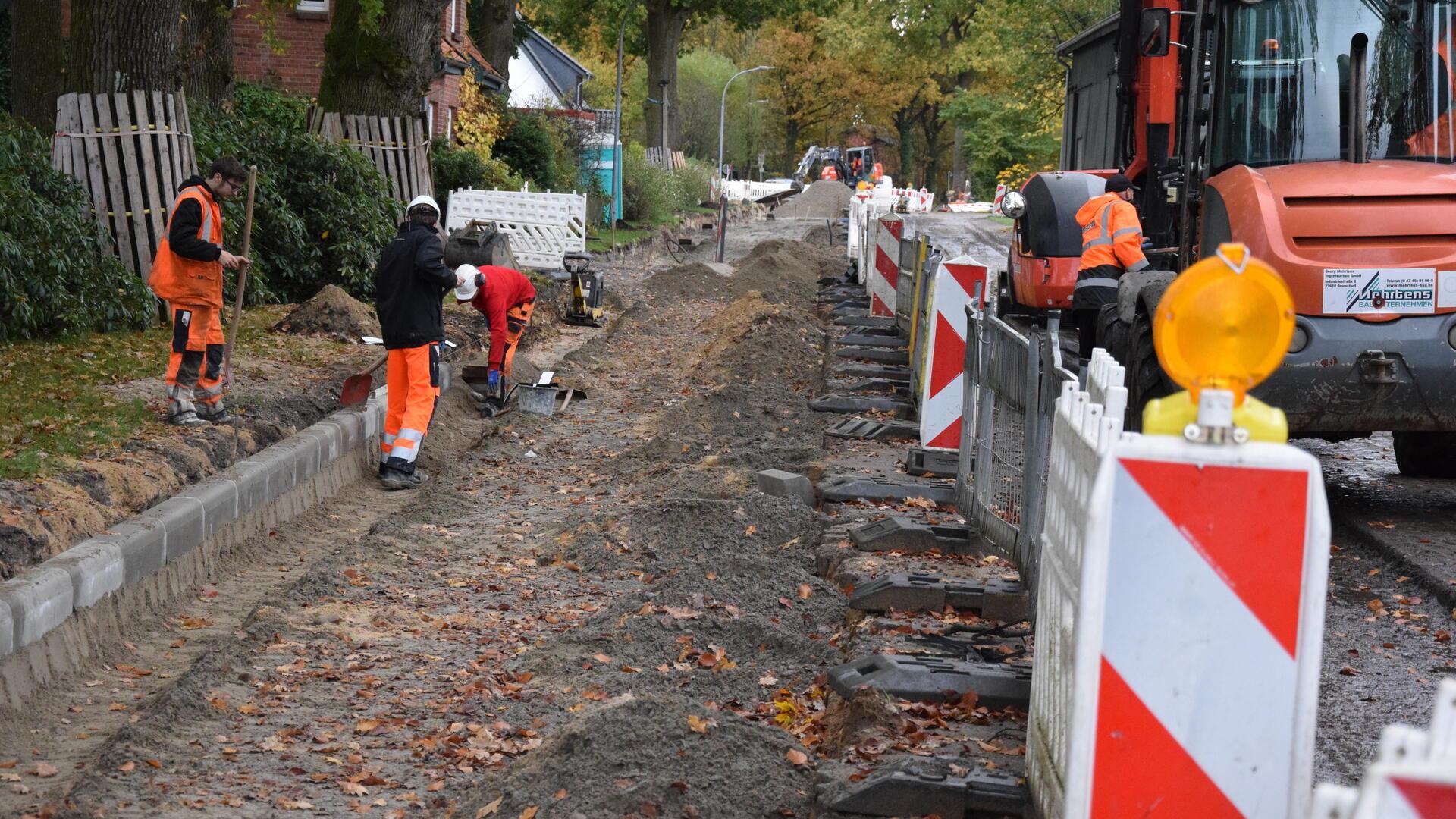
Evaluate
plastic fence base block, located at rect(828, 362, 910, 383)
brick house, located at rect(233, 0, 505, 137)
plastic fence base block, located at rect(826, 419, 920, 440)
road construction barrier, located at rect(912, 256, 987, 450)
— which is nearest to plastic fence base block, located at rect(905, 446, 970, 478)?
road construction barrier, located at rect(912, 256, 987, 450)

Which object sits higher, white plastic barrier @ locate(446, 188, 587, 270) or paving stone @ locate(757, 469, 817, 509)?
white plastic barrier @ locate(446, 188, 587, 270)

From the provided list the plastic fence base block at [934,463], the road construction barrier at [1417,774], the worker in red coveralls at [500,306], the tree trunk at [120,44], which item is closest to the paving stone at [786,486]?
the plastic fence base block at [934,463]

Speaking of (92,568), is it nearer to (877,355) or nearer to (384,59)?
(877,355)

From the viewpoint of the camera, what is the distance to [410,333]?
1024cm

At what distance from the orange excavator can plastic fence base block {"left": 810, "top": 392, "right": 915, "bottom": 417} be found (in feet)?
7.38

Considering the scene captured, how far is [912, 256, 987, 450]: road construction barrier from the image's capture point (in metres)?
8.81

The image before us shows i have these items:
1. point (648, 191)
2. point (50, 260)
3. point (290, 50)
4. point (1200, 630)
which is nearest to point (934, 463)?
point (1200, 630)

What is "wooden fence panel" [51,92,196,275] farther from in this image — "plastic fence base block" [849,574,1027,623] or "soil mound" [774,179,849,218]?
"soil mound" [774,179,849,218]

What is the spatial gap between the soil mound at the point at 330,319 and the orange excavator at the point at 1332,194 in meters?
7.68

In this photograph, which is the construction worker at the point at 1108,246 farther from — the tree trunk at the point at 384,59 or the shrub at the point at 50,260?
the tree trunk at the point at 384,59

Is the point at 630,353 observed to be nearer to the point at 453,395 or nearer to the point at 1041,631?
the point at 453,395

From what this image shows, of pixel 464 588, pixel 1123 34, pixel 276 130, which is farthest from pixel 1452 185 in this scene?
pixel 276 130

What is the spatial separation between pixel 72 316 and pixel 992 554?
8.12 metres

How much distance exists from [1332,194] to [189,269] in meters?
6.79
